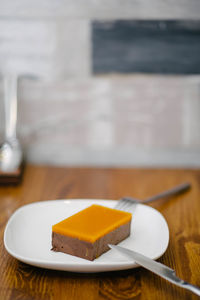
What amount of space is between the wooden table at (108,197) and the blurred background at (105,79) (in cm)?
8

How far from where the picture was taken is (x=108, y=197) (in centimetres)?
102

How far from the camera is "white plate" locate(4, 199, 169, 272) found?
1.96ft

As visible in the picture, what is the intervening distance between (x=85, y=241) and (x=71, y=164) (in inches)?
26.8

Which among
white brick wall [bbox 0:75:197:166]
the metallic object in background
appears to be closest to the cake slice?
the metallic object in background

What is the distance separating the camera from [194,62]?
1.23m

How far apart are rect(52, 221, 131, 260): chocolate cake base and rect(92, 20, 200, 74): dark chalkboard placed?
0.68 meters

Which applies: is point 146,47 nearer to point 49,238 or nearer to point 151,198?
point 151,198

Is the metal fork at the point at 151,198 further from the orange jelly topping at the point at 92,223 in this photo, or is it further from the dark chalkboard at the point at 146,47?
the dark chalkboard at the point at 146,47

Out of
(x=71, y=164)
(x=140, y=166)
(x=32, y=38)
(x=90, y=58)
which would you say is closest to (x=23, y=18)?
(x=32, y=38)

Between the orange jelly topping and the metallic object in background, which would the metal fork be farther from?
the metallic object in background

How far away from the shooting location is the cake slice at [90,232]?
24.6 inches

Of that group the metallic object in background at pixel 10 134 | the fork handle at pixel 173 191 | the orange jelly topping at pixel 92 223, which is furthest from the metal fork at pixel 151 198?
the metallic object in background at pixel 10 134

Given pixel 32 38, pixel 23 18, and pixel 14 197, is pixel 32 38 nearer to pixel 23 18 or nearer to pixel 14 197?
pixel 23 18

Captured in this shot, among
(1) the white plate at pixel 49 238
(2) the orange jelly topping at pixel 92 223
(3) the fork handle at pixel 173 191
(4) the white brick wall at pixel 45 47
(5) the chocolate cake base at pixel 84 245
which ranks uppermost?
(4) the white brick wall at pixel 45 47
